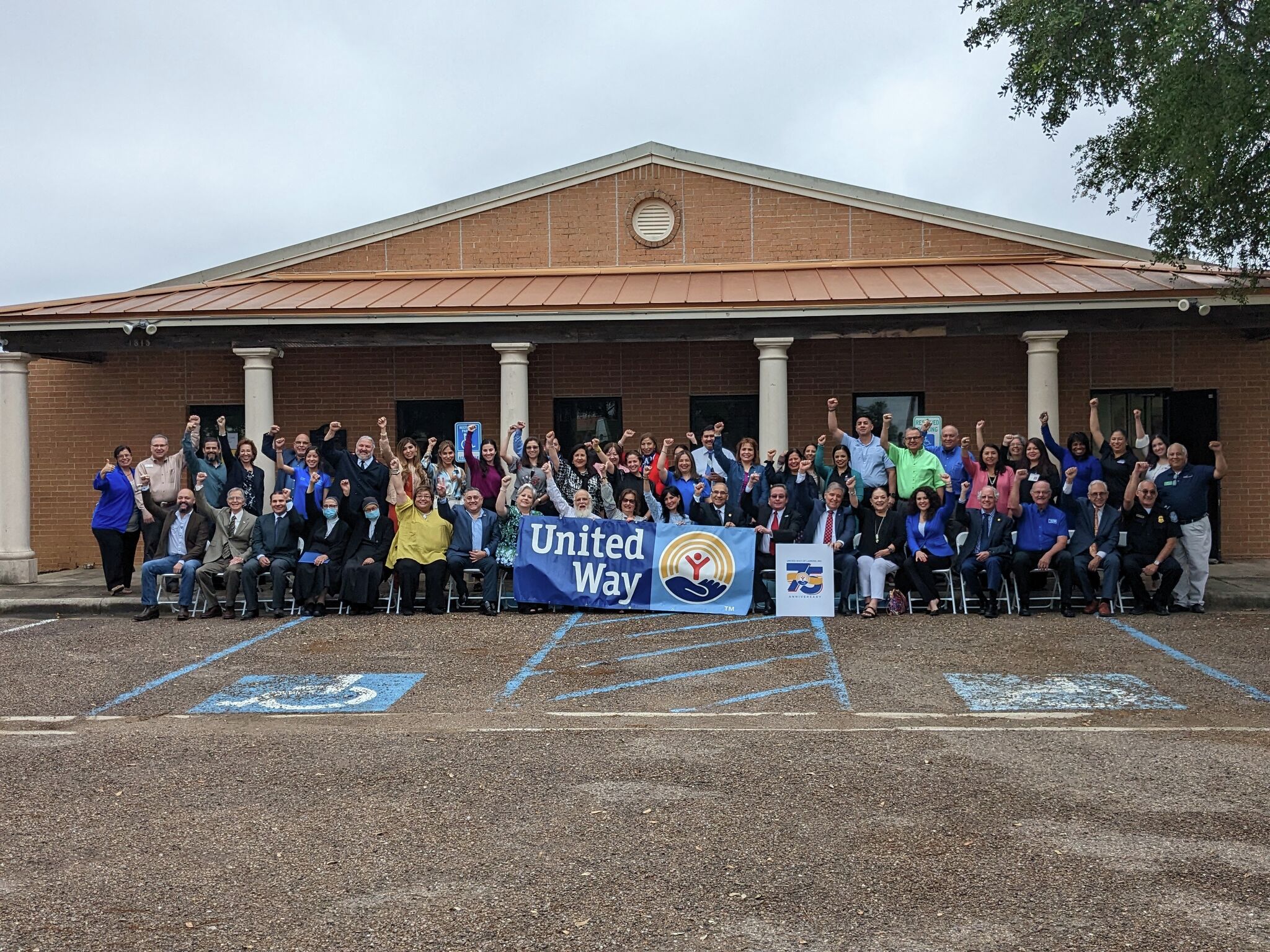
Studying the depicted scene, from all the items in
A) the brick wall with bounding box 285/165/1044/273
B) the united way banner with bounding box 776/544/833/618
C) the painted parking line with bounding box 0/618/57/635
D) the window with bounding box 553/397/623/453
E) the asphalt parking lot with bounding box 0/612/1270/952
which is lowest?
the asphalt parking lot with bounding box 0/612/1270/952

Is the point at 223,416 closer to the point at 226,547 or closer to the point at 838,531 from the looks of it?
the point at 226,547

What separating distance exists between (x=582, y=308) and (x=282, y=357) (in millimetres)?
4552

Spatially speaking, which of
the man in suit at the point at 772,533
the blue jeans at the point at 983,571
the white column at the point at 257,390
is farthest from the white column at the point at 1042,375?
the white column at the point at 257,390

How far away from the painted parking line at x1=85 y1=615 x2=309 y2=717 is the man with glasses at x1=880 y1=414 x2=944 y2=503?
20.2 ft

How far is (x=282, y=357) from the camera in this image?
15.7 m

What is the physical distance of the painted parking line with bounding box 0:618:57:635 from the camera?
1109cm

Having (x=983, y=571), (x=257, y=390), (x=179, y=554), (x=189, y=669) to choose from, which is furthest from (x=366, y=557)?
(x=983, y=571)

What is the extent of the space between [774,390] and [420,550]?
4921 mm

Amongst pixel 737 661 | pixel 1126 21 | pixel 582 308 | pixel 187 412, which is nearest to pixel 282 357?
pixel 187 412

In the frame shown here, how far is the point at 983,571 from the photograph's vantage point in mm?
11188

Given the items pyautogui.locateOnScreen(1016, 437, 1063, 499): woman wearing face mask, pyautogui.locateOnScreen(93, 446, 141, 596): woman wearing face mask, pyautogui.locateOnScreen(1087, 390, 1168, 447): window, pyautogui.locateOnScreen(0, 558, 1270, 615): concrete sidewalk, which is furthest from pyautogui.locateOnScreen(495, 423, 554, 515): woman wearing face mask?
pyautogui.locateOnScreen(1087, 390, 1168, 447): window

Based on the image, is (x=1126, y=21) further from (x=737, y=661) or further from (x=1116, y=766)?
(x=1116, y=766)

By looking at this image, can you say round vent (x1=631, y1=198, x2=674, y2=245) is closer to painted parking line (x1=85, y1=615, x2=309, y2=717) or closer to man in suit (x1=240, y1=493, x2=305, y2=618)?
man in suit (x1=240, y1=493, x2=305, y2=618)

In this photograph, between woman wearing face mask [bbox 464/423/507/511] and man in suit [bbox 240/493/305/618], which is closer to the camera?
man in suit [bbox 240/493/305/618]
